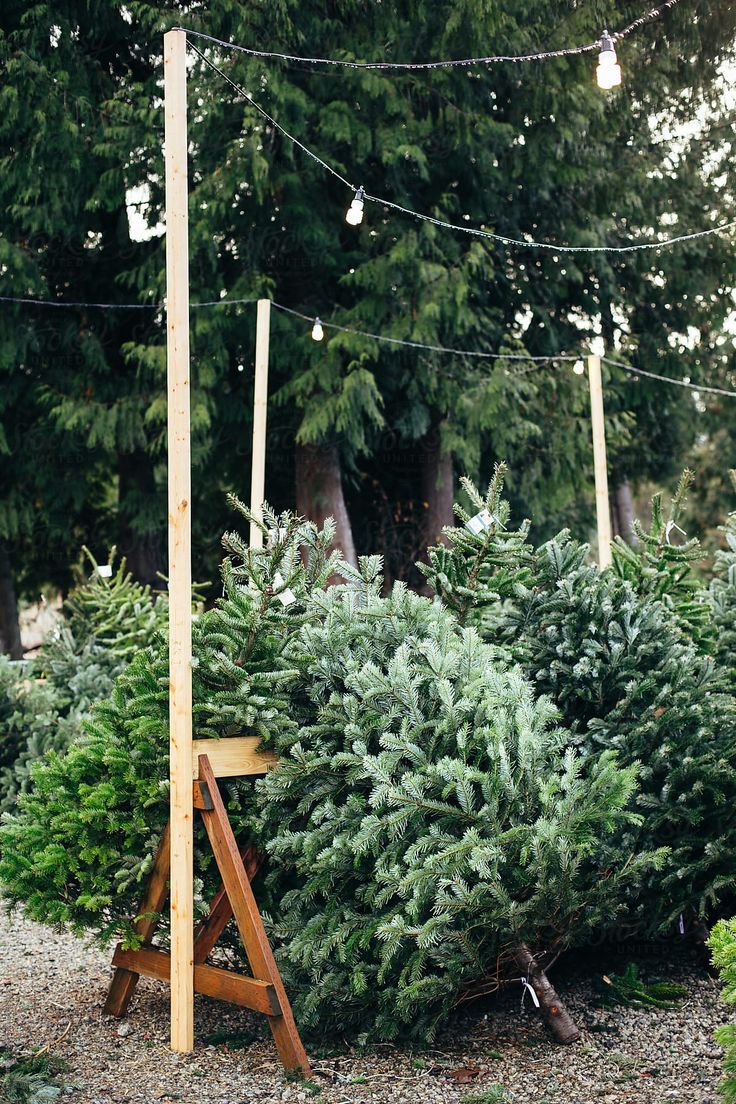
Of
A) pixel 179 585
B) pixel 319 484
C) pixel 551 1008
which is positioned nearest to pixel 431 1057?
pixel 551 1008

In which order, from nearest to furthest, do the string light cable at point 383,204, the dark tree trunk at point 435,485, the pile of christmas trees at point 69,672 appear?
1. the string light cable at point 383,204
2. the pile of christmas trees at point 69,672
3. the dark tree trunk at point 435,485

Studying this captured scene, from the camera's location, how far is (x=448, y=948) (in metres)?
4.12

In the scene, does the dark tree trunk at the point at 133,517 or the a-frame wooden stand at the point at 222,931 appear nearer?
the a-frame wooden stand at the point at 222,931

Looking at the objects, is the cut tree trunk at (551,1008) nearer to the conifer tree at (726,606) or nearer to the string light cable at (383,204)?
the conifer tree at (726,606)

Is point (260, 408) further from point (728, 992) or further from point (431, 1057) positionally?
point (728, 992)

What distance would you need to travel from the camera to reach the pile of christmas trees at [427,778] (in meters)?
4.16

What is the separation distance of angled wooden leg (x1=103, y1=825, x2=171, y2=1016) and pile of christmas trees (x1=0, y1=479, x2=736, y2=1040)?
8cm

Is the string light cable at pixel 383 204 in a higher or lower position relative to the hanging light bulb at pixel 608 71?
higher

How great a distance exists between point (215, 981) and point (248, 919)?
359mm

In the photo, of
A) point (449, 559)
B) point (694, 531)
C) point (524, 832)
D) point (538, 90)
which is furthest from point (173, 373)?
point (694, 531)

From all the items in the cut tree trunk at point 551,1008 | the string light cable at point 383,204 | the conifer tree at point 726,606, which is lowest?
the cut tree trunk at point 551,1008

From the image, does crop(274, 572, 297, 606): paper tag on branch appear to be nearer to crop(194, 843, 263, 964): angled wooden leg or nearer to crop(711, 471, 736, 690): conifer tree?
crop(194, 843, 263, 964): angled wooden leg

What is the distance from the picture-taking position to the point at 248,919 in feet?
14.5

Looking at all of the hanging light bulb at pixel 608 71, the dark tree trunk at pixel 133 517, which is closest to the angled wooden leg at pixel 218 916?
the hanging light bulb at pixel 608 71
